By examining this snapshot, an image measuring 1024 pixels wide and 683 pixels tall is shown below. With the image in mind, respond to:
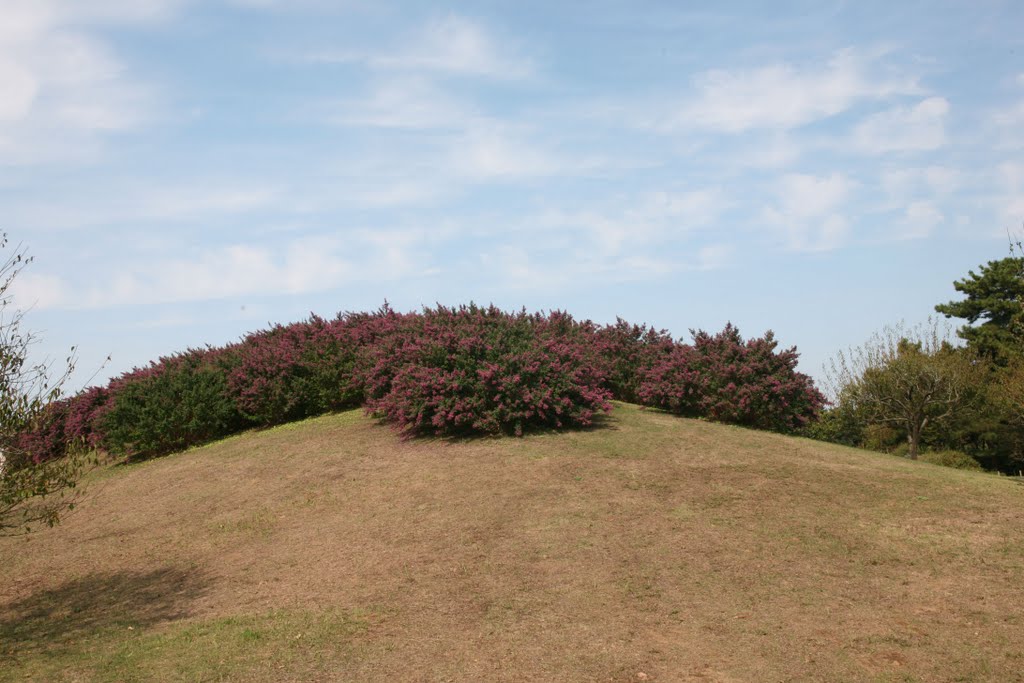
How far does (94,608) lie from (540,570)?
607 cm

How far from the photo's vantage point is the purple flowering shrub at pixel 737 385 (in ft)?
55.9

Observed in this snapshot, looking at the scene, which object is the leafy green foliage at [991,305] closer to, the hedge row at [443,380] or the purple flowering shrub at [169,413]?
the hedge row at [443,380]

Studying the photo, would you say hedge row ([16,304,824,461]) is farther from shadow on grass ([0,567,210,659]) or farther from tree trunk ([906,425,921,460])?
tree trunk ([906,425,921,460])

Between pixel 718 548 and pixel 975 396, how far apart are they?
22.8 metres

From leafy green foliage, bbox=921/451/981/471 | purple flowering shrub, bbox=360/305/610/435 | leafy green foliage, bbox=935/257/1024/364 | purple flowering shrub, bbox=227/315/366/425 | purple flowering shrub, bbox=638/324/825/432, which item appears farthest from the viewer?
leafy green foliage, bbox=935/257/1024/364

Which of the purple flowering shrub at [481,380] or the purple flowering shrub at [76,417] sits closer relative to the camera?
the purple flowering shrub at [481,380]

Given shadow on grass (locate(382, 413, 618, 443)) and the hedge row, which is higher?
the hedge row

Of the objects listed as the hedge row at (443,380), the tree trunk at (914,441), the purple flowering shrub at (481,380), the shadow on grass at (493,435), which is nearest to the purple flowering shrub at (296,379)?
the hedge row at (443,380)

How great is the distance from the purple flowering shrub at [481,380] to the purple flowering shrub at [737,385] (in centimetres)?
252

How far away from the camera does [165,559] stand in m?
11.8

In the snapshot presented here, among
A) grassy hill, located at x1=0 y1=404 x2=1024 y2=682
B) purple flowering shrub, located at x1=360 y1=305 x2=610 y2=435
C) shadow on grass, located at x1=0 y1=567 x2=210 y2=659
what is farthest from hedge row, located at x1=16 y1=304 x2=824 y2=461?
shadow on grass, located at x1=0 y1=567 x2=210 y2=659

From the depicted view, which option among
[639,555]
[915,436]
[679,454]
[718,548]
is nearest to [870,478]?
[679,454]

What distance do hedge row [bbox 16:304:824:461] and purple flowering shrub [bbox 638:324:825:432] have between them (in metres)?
0.03

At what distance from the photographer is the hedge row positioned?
49.4 ft
